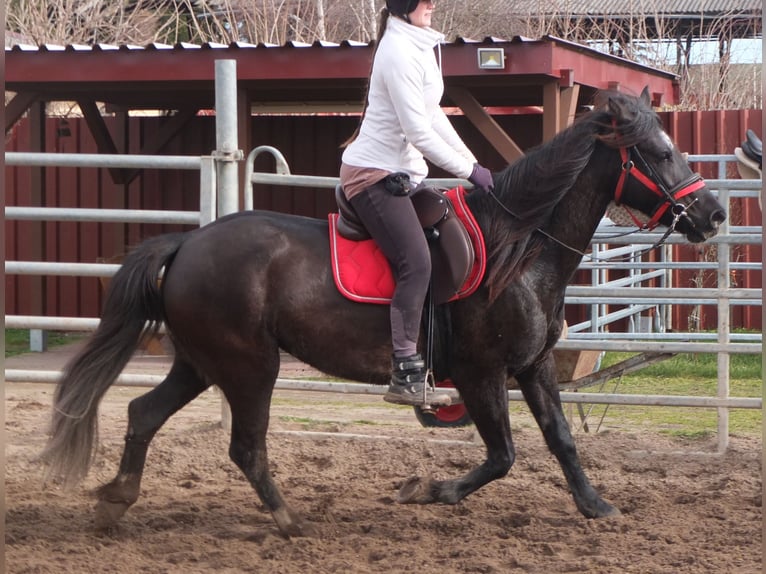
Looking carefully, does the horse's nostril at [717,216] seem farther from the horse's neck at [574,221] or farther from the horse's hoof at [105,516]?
the horse's hoof at [105,516]

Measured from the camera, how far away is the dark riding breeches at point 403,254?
4.06 meters

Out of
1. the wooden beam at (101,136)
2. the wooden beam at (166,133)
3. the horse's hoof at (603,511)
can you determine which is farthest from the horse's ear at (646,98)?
the wooden beam at (101,136)

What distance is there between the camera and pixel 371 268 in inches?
167

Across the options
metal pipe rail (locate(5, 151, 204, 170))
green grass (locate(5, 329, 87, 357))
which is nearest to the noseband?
metal pipe rail (locate(5, 151, 204, 170))

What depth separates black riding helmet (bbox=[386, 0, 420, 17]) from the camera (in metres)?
4.03

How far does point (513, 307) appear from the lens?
4.21m

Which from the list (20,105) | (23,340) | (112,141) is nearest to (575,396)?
(20,105)

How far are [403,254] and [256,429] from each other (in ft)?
3.28

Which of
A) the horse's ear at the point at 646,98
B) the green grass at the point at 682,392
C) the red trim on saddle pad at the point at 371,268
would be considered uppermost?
the horse's ear at the point at 646,98

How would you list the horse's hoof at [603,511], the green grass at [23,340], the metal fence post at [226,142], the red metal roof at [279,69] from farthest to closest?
the green grass at [23,340] < the red metal roof at [279,69] < the metal fence post at [226,142] < the horse's hoof at [603,511]

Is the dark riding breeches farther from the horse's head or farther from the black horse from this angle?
the horse's head

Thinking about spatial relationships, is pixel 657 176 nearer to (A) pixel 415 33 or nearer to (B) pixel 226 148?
(A) pixel 415 33

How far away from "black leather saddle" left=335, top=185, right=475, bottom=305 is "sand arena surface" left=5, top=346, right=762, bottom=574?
107cm

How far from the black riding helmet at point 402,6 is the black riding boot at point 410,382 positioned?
4.64 ft
